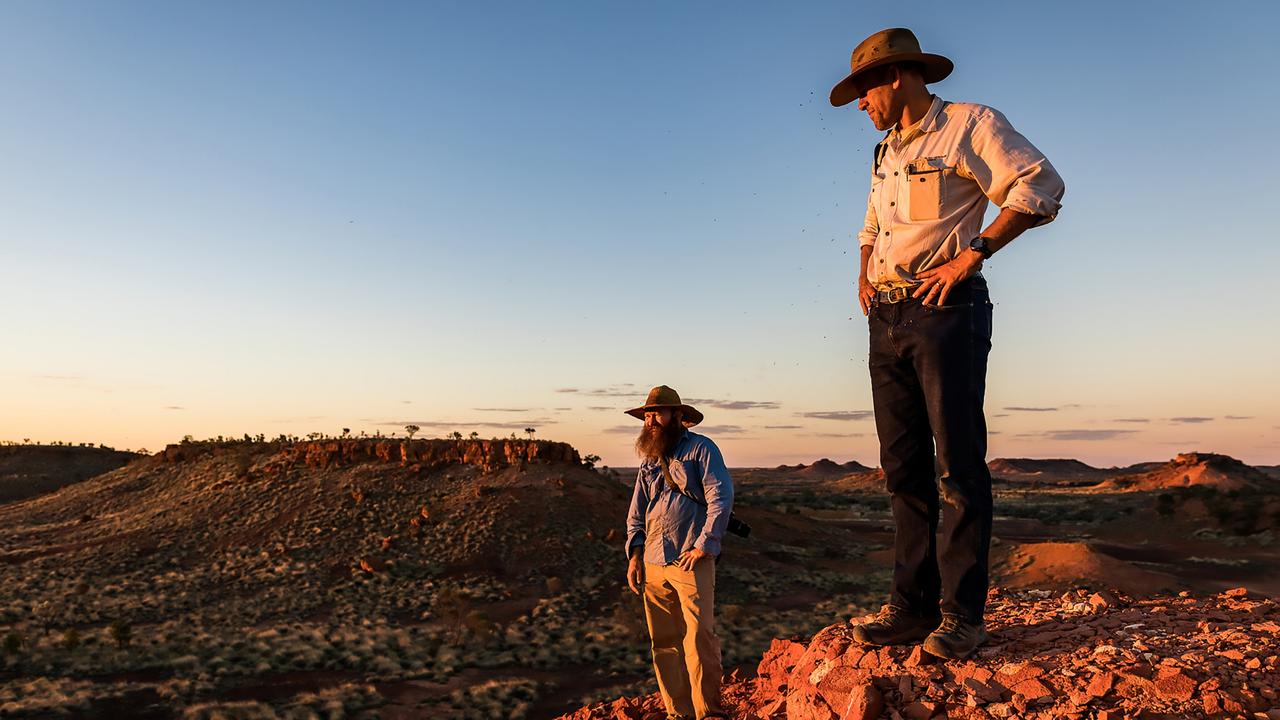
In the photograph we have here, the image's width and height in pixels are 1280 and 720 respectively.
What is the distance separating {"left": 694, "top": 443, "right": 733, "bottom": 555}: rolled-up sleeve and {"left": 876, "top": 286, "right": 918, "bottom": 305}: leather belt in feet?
5.23

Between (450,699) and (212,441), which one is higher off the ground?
(212,441)

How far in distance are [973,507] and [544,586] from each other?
15888 mm

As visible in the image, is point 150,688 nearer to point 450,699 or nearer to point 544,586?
point 450,699

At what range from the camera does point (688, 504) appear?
5461 mm

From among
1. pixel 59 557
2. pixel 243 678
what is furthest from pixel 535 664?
pixel 59 557

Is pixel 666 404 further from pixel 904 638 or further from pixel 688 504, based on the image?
pixel 904 638

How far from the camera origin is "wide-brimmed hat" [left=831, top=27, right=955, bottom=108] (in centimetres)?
411

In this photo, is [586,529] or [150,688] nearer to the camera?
[150,688]

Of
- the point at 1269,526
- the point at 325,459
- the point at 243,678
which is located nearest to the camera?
the point at 243,678

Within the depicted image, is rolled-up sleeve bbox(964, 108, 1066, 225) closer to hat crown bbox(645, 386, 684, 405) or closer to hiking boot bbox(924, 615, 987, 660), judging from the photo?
hiking boot bbox(924, 615, 987, 660)

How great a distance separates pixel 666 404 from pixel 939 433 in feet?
6.41

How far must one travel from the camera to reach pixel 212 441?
3278 cm

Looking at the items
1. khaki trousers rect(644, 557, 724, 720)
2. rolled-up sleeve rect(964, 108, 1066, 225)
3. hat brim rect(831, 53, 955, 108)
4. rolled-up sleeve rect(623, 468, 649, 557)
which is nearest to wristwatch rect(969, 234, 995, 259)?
rolled-up sleeve rect(964, 108, 1066, 225)

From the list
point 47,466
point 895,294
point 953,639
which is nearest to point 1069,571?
point 953,639
